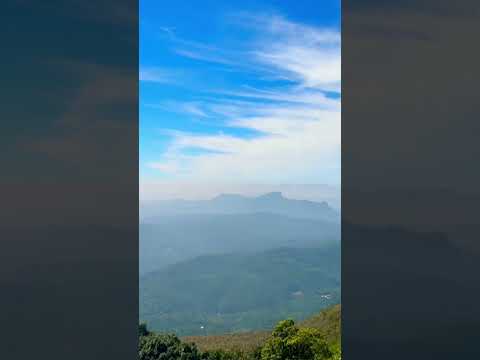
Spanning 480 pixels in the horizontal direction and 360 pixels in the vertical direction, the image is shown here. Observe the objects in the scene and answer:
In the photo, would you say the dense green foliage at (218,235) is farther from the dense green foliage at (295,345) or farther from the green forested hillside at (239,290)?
the dense green foliage at (295,345)

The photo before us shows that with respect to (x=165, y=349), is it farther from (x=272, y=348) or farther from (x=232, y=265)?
(x=232, y=265)

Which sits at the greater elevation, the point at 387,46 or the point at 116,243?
the point at 387,46

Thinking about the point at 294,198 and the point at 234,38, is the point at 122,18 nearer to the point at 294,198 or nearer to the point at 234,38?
the point at 234,38

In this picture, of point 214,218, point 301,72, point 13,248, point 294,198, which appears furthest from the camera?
point 294,198

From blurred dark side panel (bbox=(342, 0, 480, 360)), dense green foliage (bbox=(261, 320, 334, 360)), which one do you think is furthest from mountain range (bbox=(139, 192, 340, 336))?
blurred dark side panel (bbox=(342, 0, 480, 360))

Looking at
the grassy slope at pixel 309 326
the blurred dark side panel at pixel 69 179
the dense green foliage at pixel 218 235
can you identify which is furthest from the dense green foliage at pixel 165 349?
the dense green foliage at pixel 218 235

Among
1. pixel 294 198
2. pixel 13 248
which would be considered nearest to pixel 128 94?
pixel 13 248

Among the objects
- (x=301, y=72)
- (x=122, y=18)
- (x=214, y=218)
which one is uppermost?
(x=301, y=72)
